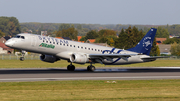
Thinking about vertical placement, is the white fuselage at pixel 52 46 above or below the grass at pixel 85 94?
above

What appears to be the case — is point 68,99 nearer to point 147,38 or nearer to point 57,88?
point 57,88

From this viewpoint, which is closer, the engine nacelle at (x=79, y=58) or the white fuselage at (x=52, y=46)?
the white fuselage at (x=52, y=46)

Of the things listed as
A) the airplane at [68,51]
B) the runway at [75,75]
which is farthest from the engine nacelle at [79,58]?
the runway at [75,75]

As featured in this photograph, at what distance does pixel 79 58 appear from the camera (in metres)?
39.8

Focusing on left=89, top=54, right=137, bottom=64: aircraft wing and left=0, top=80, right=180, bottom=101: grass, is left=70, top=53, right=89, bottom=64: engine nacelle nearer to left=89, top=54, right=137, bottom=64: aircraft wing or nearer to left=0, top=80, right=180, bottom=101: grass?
left=89, top=54, right=137, bottom=64: aircraft wing

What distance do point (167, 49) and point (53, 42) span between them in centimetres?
15302

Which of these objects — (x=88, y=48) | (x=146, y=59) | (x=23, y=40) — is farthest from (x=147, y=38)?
(x=23, y=40)

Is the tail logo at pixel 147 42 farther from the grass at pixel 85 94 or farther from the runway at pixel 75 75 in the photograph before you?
the grass at pixel 85 94

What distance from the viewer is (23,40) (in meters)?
38.8

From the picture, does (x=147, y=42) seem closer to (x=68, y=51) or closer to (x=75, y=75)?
(x=68, y=51)

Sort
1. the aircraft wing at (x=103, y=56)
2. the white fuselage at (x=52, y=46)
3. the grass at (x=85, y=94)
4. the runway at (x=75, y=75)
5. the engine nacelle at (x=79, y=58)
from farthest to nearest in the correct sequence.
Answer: the aircraft wing at (x=103, y=56) → the engine nacelle at (x=79, y=58) → the white fuselage at (x=52, y=46) → the runway at (x=75, y=75) → the grass at (x=85, y=94)

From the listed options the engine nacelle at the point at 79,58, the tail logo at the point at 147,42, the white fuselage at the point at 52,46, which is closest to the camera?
the white fuselage at the point at 52,46

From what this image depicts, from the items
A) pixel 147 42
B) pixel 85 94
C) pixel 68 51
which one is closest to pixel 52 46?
pixel 68 51

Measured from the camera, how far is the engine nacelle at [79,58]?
130 feet
